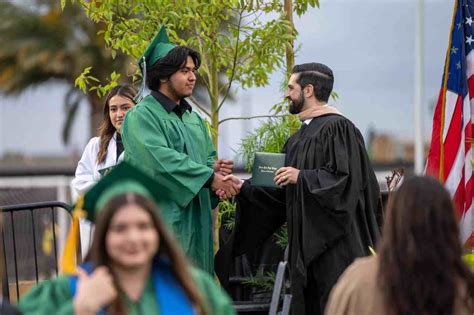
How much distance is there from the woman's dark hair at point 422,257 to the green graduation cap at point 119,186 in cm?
83

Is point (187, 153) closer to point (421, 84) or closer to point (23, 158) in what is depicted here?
point (421, 84)

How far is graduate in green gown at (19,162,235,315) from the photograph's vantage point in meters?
3.53

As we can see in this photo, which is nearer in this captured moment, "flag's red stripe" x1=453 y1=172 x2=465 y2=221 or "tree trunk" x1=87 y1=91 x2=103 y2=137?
"flag's red stripe" x1=453 y1=172 x2=465 y2=221

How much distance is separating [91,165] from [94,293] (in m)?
4.25

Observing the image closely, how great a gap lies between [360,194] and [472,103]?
1.09 metres

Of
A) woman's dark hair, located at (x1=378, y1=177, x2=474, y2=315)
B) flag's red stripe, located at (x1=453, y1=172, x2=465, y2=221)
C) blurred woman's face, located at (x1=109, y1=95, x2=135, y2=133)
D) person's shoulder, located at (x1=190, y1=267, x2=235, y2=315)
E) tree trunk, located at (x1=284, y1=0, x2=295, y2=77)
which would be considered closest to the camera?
person's shoulder, located at (x1=190, y1=267, x2=235, y2=315)

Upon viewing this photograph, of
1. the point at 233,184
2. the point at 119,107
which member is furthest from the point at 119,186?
the point at 119,107

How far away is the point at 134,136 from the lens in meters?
6.61

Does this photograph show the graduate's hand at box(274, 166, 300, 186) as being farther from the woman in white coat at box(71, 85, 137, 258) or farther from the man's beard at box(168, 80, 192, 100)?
the woman in white coat at box(71, 85, 137, 258)

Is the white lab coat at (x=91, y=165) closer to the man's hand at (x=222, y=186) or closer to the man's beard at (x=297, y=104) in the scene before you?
the man's hand at (x=222, y=186)

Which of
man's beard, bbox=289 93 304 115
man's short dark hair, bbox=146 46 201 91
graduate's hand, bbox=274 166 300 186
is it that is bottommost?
graduate's hand, bbox=274 166 300 186

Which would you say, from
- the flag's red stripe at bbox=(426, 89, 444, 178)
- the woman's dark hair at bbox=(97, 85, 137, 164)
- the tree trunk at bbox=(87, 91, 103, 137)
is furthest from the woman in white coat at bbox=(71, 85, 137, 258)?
the tree trunk at bbox=(87, 91, 103, 137)

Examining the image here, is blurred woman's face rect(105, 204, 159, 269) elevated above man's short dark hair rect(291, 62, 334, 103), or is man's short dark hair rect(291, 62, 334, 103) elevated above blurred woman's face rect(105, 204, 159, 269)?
man's short dark hair rect(291, 62, 334, 103)

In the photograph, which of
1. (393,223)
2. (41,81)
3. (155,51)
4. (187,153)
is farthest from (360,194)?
(41,81)
